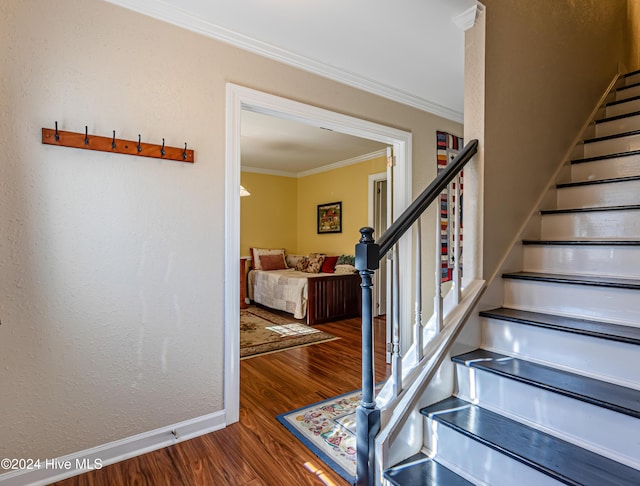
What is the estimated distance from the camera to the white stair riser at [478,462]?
48.9 inches

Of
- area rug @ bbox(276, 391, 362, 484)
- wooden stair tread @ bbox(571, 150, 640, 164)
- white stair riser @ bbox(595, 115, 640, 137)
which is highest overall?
white stair riser @ bbox(595, 115, 640, 137)

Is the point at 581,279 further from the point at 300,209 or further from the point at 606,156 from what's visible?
the point at 300,209

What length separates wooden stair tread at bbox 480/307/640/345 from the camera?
1.40 metres

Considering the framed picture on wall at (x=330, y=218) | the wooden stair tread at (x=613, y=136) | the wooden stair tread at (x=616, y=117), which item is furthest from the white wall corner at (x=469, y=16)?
the framed picture on wall at (x=330, y=218)

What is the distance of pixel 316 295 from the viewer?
5121 mm

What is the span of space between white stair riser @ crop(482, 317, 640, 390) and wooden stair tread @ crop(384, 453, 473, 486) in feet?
2.08

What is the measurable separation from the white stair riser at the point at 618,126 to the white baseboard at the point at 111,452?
3.32 metres

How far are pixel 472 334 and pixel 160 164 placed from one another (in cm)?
192

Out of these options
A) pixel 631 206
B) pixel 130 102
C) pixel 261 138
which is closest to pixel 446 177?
pixel 631 206

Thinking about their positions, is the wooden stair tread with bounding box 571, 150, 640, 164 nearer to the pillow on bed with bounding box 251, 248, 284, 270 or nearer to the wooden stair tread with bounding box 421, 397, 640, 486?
the wooden stair tread with bounding box 421, 397, 640, 486

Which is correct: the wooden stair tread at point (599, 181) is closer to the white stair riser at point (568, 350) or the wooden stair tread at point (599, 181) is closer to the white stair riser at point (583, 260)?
the white stair riser at point (583, 260)

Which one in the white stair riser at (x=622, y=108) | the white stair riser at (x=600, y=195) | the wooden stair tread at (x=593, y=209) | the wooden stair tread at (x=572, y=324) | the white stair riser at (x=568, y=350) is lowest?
the white stair riser at (x=568, y=350)

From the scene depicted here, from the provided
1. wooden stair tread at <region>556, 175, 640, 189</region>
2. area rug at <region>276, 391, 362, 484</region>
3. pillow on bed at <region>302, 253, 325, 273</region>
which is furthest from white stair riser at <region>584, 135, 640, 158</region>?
pillow on bed at <region>302, 253, 325, 273</region>

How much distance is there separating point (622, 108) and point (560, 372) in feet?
7.70
